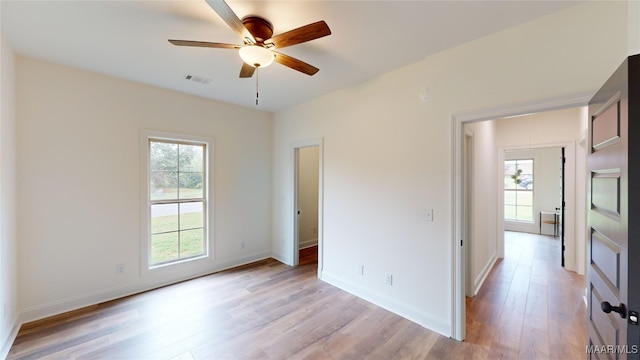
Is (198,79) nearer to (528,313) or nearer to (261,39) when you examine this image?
(261,39)

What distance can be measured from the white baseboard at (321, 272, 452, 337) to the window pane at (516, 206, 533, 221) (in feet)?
21.6

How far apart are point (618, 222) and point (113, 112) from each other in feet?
14.7

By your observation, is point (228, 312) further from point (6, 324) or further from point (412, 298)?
point (412, 298)

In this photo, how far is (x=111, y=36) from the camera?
2.15 metres

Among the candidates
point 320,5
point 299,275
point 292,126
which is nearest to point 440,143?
point 320,5

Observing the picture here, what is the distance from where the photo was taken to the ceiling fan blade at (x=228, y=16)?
4.33 feet

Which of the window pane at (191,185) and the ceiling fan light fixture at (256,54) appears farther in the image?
the window pane at (191,185)

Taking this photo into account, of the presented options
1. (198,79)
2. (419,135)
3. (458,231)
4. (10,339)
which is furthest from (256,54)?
(10,339)

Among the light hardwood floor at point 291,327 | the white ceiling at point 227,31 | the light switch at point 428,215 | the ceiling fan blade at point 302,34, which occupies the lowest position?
the light hardwood floor at point 291,327

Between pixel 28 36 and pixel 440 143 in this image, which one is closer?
pixel 28 36

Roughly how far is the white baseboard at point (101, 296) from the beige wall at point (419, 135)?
197 cm

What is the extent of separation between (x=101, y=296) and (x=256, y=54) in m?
3.43

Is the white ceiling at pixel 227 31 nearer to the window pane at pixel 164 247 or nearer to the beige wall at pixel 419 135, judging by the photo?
the beige wall at pixel 419 135

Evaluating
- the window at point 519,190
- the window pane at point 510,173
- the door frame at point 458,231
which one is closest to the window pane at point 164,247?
the door frame at point 458,231
